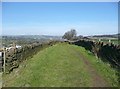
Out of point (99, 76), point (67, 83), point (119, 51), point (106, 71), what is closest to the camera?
point (67, 83)

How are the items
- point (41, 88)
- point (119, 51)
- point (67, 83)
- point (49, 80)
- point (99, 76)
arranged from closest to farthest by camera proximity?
1. point (41, 88)
2. point (67, 83)
3. point (49, 80)
4. point (99, 76)
5. point (119, 51)

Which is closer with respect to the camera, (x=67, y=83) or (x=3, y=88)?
(x=3, y=88)

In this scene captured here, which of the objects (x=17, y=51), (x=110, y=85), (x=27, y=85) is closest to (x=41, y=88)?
(x=27, y=85)

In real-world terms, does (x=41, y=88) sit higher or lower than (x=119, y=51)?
lower

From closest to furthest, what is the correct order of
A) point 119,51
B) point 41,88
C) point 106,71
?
point 41,88 < point 106,71 < point 119,51

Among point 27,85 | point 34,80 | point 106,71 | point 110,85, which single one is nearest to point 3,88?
point 27,85

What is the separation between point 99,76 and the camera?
15.4 m

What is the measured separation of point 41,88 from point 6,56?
6632mm

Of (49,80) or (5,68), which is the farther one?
(5,68)

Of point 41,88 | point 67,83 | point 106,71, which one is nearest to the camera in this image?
point 41,88

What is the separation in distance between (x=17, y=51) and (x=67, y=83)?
28.3ft

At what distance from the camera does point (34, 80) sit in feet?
47.0

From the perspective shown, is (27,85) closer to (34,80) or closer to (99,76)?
(34,80)

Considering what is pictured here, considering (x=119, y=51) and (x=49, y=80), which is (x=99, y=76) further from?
(x=119, y=51)
